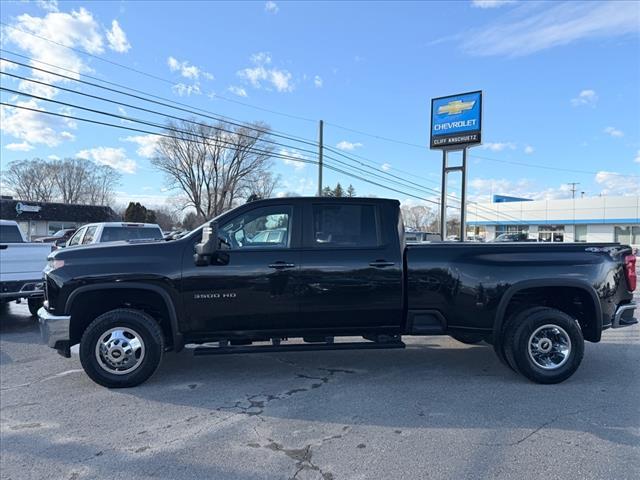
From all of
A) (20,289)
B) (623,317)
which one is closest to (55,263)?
(20,289)

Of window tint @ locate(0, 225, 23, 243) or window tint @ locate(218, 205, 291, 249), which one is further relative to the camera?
window tint @ locate(0, 225, 23, 243)

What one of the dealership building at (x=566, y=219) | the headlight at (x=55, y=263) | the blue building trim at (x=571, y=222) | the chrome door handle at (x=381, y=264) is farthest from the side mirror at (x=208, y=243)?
the blue building trim at (x=571, y=222)

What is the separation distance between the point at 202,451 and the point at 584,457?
110 inches

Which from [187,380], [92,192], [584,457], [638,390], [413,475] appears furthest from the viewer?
[92,192]

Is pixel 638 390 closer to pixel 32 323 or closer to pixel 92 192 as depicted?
pixel 32 323

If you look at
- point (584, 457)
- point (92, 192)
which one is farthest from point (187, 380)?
point (92, 192)

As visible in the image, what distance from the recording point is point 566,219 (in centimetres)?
5319

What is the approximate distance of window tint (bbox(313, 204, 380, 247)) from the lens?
524cm

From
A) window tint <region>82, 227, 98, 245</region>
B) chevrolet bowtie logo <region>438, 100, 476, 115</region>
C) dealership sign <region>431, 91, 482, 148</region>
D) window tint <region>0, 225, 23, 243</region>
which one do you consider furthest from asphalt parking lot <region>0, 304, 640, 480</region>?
chevrolet bowtie logo <region>438, 100, 476, 115</region>

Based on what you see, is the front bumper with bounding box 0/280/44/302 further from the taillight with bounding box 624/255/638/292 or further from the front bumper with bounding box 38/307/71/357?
the taillight with bounding box 624/255/638/292

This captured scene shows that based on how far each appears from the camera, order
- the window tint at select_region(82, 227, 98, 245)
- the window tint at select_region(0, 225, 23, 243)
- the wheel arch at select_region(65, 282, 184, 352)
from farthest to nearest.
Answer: the window tint at select_region(82, 227, 98, 245)
the window tint at select_region(0, 225, 23, 243)
the wheel arch at select_region(65, 282, 184, 352)

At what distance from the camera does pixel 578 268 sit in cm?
519

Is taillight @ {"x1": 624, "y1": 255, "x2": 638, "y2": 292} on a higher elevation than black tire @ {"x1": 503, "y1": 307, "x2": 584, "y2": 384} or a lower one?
higher

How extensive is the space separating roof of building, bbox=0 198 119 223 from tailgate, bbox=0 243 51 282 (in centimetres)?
4613
